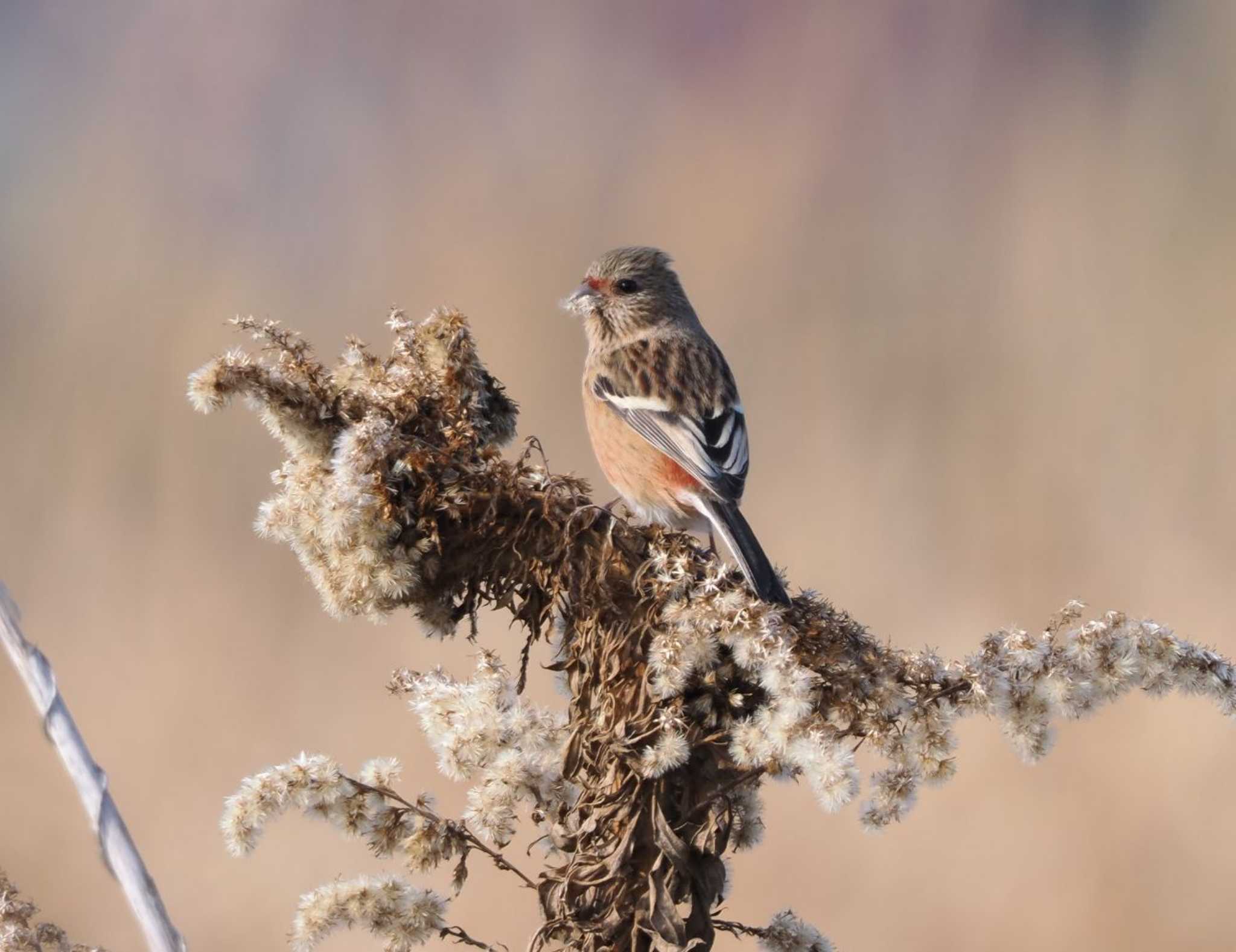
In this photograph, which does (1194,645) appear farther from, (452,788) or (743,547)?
(452,788)

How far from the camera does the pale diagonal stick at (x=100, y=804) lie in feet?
3.92

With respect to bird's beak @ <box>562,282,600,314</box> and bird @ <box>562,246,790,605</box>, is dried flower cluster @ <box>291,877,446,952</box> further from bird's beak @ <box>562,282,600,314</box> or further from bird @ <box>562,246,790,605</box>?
bird's beak @ <box>562,282,600,314</box>

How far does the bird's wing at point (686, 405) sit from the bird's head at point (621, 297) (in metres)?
0.12

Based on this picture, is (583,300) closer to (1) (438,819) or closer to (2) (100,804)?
(1) (438,819)

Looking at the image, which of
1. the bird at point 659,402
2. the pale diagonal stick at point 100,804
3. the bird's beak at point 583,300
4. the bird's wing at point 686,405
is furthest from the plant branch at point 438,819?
the bird's beak at point 583,300

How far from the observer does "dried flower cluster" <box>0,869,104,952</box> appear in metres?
1.29

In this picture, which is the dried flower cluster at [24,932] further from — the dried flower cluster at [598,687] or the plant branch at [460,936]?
the plant branch at [460,936]

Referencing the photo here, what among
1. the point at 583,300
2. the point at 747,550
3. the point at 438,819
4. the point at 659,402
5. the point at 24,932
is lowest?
the point at 24,932

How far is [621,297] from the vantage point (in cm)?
328

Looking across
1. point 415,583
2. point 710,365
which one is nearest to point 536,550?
point 415,583

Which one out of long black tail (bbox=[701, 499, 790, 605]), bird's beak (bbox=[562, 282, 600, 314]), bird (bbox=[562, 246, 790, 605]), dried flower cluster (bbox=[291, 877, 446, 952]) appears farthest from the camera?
bird's beak (bbox=[562, 282, 600, 314])

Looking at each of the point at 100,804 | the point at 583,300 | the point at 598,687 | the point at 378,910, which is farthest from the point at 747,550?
the point at 583,300

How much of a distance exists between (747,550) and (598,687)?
0.62m

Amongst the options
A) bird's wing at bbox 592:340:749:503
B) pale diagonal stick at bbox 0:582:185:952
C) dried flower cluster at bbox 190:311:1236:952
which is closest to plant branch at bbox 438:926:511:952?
dried flower cluster at bbox 190:311:1236:952
